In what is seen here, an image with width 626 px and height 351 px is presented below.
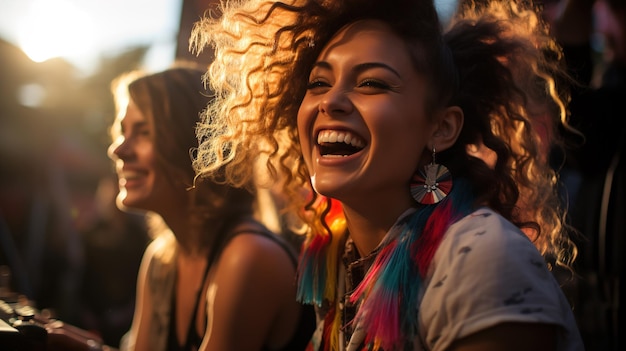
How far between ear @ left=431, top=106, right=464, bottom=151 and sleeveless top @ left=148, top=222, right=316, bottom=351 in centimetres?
87

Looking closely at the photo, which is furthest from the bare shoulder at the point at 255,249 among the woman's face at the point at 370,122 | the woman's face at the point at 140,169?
the woman's face at the point at 370,122

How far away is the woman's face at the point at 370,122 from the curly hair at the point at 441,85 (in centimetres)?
7

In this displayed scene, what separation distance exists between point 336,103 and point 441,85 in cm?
32

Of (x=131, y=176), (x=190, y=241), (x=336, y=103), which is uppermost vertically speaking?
(x=336, y=103)

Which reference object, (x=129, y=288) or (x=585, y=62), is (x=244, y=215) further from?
(x=129, y=288)

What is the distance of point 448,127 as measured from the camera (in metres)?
2.02

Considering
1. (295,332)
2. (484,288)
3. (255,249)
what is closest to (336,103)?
(484,288)

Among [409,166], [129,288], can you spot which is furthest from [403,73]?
[129,288]

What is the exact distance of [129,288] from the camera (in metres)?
5.36

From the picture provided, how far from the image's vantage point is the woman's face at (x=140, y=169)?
282 centimetres

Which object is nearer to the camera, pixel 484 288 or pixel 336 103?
pixel 484 288

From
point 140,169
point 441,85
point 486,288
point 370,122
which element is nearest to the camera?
point 486,288

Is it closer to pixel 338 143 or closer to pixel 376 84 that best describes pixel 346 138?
pixel 338 143

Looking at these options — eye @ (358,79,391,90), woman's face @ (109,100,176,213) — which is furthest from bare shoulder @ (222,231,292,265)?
eye @ (358,79,391,90)
